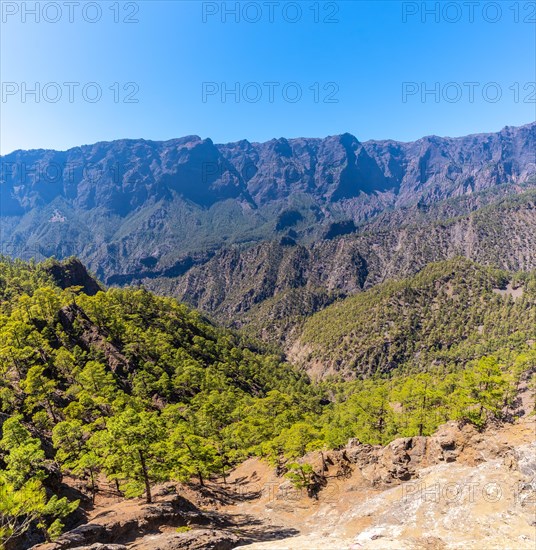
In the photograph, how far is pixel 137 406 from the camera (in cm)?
6731

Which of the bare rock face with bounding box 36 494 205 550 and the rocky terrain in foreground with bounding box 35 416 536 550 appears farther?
the bare rock face with bounding box 36 494 205 550

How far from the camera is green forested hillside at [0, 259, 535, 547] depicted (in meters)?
32.0

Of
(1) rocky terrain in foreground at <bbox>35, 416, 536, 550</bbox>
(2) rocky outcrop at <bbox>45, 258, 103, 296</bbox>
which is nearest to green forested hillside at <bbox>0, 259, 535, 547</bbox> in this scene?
(1) rocky terrain in foreground at <bbox>35, 416, 536, 550</bbox>

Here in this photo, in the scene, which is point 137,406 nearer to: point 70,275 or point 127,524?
point 127,524

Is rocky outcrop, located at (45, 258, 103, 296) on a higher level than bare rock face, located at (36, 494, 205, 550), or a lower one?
higher

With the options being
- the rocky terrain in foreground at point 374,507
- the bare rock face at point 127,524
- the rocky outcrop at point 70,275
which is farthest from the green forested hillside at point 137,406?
the rocky outcrop at point 70,275

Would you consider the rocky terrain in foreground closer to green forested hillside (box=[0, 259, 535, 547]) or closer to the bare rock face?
the bare rock face

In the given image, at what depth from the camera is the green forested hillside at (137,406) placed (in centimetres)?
3203

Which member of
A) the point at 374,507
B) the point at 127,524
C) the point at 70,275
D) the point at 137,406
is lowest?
the point at 137,406

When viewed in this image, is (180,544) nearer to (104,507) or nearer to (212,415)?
(104,507)

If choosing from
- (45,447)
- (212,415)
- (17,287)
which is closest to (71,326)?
(17,287)

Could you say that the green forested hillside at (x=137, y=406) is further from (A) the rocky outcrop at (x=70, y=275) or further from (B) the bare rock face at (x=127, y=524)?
(A) the rocky outcrop at (x=70, y=275)

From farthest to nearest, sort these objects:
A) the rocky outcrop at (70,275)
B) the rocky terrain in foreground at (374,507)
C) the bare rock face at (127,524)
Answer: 1. the rocky outcrop at (70,275)
2. the bare rock face at (127,524)
3. the rocky terrain in foreground at (374,507)

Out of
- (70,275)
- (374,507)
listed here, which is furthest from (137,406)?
(70,275)
